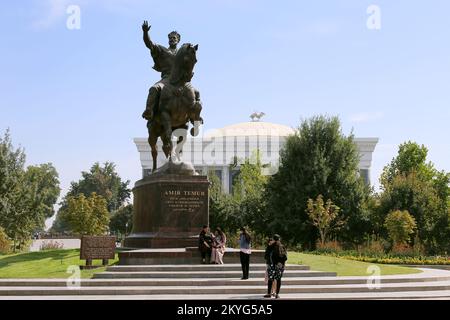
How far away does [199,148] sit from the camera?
90375mm

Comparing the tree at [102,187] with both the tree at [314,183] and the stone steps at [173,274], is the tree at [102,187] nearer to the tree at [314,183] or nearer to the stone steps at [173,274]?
the tree at [314,183]

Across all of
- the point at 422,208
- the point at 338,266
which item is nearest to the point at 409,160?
the point at 422,208

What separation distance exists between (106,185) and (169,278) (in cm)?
10121

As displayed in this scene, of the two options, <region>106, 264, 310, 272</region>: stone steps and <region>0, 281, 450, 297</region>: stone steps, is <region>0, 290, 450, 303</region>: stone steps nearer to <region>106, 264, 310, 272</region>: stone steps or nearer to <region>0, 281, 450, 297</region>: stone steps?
<region>0, 281, 450, 297</region>: stone steps

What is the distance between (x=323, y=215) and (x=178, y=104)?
19639 mm

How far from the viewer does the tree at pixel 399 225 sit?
37.4 metres

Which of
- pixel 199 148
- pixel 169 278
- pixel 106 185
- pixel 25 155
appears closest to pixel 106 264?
pixel 169 278

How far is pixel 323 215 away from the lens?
126ft

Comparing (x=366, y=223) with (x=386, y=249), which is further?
(x=366, y=223)

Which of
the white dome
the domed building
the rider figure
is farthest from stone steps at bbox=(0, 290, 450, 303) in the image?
the white dome

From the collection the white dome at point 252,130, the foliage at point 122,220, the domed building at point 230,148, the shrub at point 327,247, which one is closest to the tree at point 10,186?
the shrub at point 327,247
